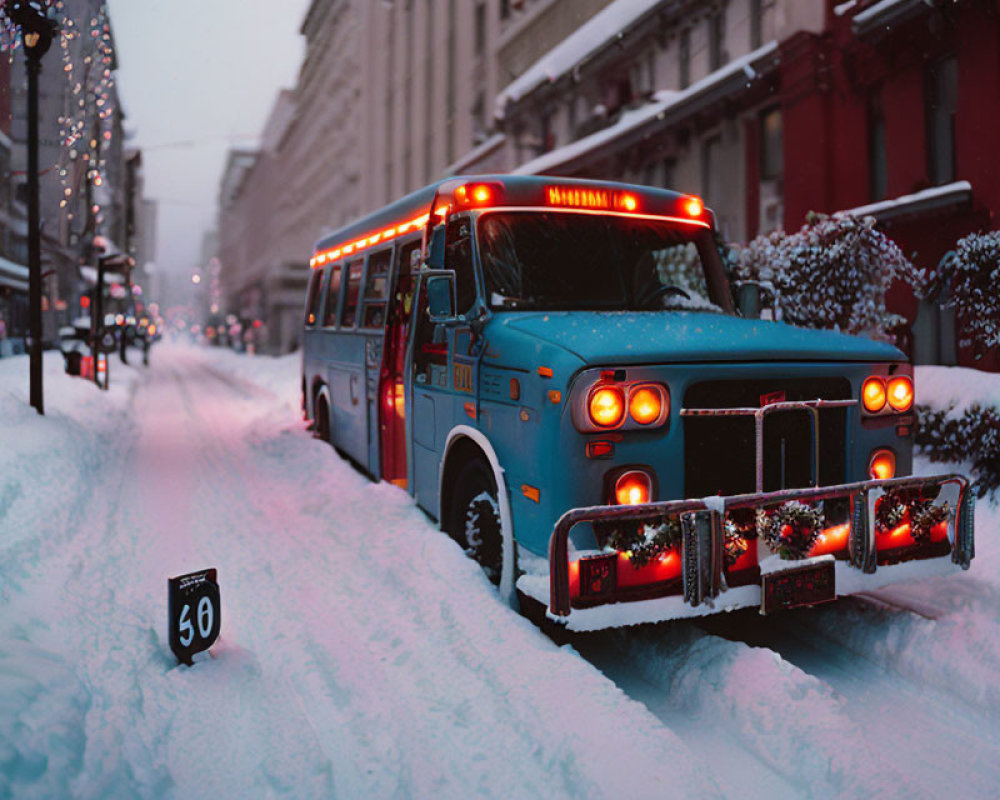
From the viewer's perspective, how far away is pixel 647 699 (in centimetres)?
395

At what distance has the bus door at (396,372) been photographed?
267 inches

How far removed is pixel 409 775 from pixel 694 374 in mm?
2178

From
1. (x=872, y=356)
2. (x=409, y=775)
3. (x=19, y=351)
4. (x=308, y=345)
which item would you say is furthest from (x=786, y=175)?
(x=19, y=351)

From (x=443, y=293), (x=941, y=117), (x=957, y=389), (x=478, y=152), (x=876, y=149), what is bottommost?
(x=957, y=389)

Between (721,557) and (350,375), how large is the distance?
5.55 m

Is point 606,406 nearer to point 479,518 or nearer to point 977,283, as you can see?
point 479,518

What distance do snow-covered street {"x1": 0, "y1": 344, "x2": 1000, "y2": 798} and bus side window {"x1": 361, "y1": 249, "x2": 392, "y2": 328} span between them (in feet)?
6.37

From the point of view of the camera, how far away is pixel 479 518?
5117mm

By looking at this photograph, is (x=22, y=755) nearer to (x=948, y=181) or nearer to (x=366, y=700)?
(x=366, y=700)

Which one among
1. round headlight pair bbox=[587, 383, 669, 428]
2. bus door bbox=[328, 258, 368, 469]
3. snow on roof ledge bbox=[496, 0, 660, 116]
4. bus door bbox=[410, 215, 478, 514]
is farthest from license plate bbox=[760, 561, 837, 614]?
snow on roof ledge bbox=[496, 0, 660, 116]

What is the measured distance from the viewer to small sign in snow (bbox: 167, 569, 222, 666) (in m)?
3.96

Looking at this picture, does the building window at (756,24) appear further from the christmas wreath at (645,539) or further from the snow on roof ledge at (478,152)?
the christmas wreath at (645,539)

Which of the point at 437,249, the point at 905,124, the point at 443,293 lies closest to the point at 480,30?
the point at 905,124

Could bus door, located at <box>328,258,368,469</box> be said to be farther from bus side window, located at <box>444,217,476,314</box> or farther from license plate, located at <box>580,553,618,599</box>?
license plate, located at <box>580,553,618,599</box>
